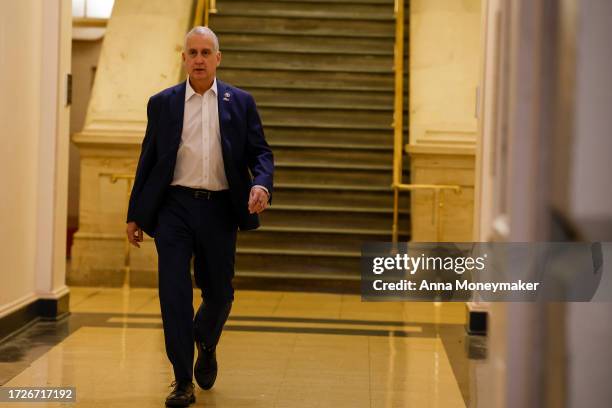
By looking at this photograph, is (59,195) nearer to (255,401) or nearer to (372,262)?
(255,401)

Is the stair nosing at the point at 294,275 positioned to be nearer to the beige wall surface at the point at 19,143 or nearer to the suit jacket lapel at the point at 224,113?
the beige wall surface at the point at 19,143

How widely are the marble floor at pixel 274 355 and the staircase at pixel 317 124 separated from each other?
132cm

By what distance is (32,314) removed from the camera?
23.0 ft

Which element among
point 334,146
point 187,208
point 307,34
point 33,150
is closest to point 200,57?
point 187,208

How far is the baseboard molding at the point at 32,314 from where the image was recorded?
20.9 ft

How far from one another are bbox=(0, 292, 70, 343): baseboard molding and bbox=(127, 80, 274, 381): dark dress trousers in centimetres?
208

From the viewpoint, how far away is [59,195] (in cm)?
732

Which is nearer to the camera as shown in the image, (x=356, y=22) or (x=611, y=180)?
(x=611, y=180)

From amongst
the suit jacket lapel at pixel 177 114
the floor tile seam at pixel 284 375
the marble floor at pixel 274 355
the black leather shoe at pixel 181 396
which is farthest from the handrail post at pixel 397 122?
the black leather shoe at pixel 181 396

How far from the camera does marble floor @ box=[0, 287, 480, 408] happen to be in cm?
500

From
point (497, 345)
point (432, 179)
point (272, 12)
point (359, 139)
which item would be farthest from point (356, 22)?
point (497, 345)

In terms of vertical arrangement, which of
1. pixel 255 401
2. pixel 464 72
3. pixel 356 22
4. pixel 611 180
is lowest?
pixel 255 401

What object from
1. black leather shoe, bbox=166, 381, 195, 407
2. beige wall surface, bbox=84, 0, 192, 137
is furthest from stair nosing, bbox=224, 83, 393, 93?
black leather shoe, bbox=166, 381, 195, 407

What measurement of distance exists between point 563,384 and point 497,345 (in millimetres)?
210
